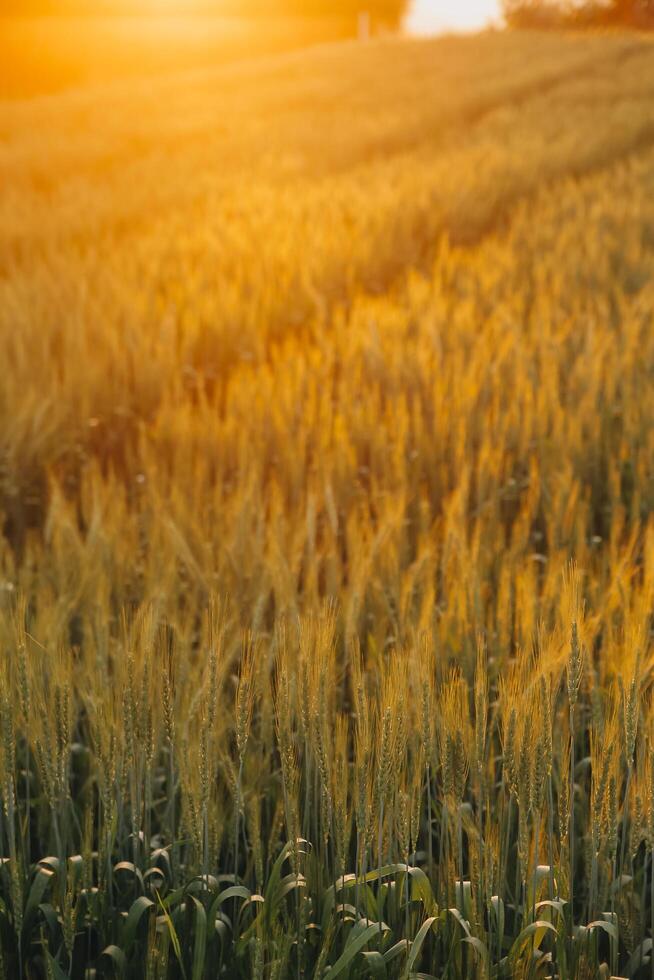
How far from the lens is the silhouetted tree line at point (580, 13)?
93.9ft

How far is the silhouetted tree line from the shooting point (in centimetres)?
2862

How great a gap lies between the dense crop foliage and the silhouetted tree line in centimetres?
2628

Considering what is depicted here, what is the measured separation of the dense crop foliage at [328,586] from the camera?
3.13ft

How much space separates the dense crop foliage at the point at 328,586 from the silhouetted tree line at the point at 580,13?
26.3 m

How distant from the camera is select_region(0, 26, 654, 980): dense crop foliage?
955mm

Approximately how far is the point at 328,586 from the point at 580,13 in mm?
33170

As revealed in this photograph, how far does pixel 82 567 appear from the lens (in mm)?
1625

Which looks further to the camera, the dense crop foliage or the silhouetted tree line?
the silhouetted tree line

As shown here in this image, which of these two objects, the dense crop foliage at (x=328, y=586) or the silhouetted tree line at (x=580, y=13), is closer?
the dense crop foliage at (x=328, y=586)

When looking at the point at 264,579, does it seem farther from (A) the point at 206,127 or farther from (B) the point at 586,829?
(A) the point at 206,127

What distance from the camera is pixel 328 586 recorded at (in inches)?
62.2

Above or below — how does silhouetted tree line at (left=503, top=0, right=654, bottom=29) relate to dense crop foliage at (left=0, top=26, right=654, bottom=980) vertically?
above

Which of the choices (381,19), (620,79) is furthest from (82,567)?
(381,19)

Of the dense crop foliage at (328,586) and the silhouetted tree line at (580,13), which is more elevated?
the silhouetted tree line at (580,13)
